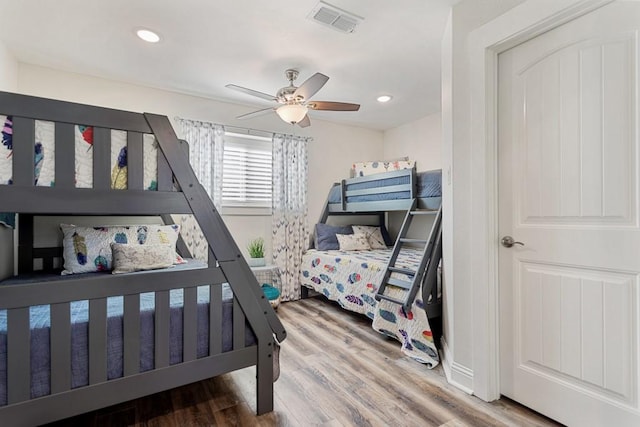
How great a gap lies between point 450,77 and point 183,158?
5.70 feet

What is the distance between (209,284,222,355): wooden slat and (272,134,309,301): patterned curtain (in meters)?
2.25

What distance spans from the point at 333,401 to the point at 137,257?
1747 millimetres

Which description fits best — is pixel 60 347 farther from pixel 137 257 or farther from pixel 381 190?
pixel 381 190

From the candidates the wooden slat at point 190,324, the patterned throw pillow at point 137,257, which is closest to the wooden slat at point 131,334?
the wooden slat at point 190,324

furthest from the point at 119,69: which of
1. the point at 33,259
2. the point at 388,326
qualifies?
the point at 388,326

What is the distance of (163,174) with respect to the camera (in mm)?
1554

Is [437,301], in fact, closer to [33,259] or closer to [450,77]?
[450,77]

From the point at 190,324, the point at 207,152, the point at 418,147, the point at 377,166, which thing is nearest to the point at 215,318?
the point at 190,324

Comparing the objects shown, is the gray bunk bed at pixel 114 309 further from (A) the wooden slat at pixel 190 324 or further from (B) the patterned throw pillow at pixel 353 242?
(B) the patterned throw pillow at pixel 353 242

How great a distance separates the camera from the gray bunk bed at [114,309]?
128 centimetres

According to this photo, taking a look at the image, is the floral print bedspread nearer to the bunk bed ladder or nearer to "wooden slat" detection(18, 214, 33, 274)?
the bunk bed ladder

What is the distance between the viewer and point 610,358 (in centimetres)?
143

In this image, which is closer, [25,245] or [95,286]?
[95,286]

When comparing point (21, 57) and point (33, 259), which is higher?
point (21, 57)
